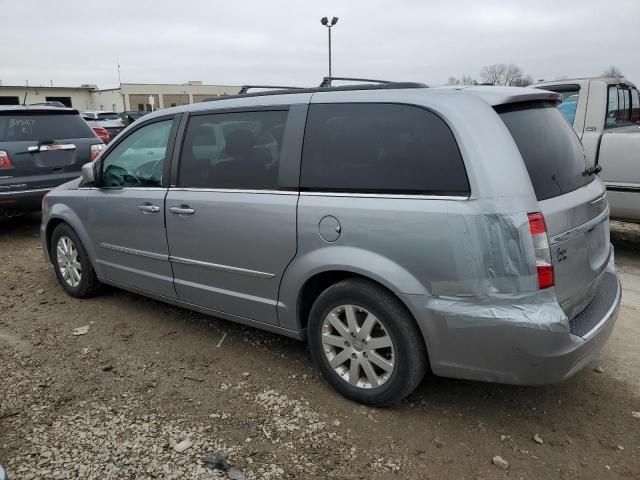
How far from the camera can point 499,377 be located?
2.53m

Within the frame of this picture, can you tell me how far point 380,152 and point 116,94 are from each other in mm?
63144

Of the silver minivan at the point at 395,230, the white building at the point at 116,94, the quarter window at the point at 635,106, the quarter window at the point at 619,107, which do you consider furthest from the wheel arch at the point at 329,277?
the white building at the point at 116,94

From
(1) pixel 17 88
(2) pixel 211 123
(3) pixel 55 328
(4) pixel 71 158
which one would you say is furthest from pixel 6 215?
(1) pixel 17 88

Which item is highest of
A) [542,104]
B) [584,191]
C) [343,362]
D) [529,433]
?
[542,104]

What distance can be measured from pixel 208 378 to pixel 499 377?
1784 millimetres

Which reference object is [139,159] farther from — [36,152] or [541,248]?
[36,152]

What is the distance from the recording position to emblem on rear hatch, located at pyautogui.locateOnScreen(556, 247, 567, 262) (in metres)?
2.44

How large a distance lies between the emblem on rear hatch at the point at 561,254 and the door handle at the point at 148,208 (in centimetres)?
261

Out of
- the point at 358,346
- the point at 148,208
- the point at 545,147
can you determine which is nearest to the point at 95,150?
the point at 148,208

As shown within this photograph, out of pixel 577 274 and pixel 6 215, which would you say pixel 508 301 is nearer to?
pixel 577 274

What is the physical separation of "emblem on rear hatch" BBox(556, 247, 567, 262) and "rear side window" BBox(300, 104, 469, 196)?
50 cm

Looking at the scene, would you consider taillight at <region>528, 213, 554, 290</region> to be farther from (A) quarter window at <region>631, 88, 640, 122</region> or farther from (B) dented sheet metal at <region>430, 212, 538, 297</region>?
(A) quarter window at <region>631, 88, 640, 122</region>

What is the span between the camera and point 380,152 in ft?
9.02

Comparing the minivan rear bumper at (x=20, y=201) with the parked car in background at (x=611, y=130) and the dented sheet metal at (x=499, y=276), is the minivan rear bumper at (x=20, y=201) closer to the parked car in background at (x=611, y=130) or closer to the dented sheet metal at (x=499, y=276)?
the dented sheet metal at (x=499, y=276)
